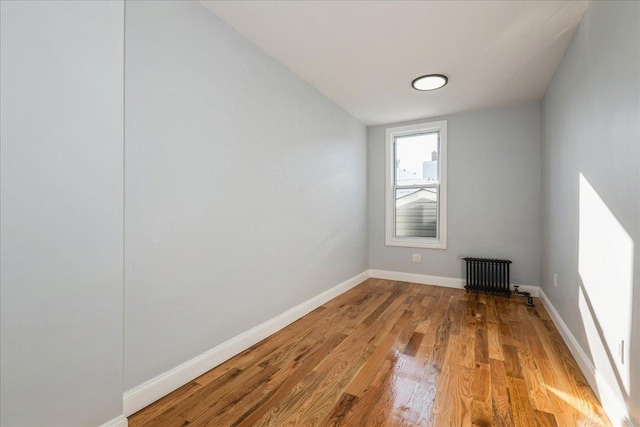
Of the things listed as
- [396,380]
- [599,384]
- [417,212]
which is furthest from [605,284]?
[417,212]

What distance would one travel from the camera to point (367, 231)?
4.72m

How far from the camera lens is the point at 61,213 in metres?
1.22

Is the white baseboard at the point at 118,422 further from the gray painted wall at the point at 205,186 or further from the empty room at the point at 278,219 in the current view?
the gray painted wall at the point at 205,186

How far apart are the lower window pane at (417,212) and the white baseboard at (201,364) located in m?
2.21

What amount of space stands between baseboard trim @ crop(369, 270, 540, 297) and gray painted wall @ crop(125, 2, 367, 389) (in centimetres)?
187

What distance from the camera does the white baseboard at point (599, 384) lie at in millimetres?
1418

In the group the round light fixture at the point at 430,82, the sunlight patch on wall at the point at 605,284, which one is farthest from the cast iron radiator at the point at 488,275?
the round light fixture at the point at 430,82

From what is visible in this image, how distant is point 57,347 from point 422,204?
168 inches

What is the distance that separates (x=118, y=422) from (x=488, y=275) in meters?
4.01

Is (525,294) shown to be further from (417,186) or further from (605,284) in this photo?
(605,284)

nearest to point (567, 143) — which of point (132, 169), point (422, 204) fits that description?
point (422, 204)

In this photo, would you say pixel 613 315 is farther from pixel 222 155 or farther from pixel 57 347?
pixel 57 347

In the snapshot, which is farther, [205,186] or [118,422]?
[205,186]

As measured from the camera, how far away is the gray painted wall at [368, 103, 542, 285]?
145 inches
